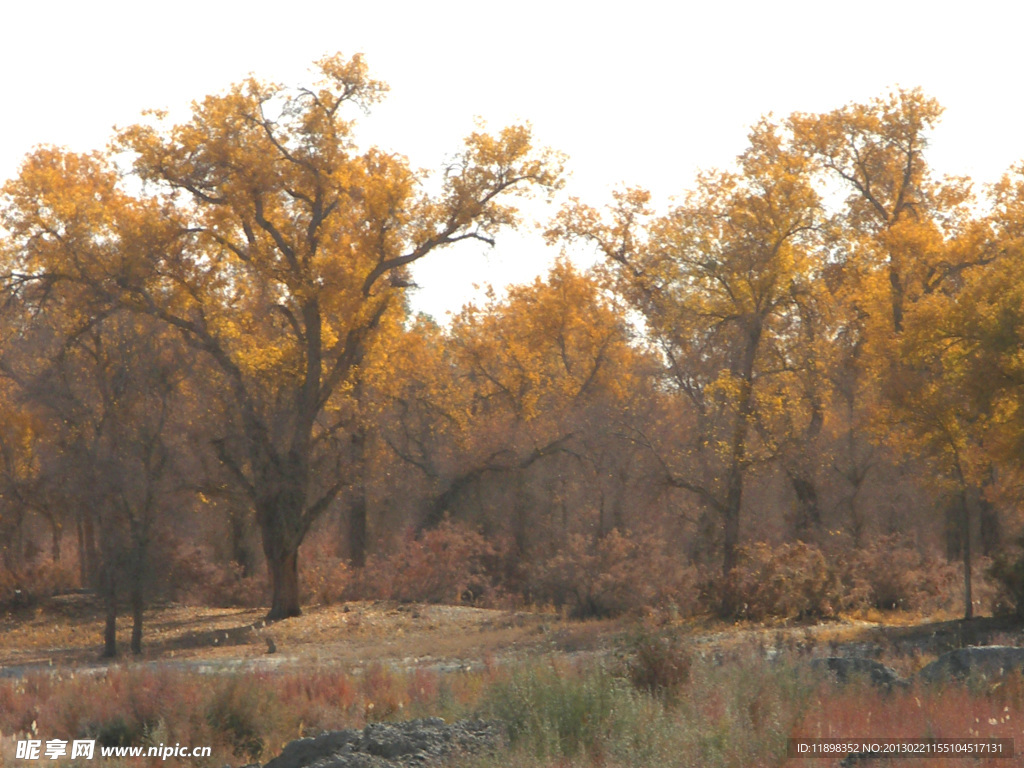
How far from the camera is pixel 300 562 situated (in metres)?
33.8

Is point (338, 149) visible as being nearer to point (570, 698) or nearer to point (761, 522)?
point (761, 522)

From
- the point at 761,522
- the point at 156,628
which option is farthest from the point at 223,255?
the point at 761,522

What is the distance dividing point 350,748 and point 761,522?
29173 mm

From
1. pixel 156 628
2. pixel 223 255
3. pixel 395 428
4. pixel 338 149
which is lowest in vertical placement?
pixel 156 628

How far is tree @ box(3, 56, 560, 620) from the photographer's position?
26.8m

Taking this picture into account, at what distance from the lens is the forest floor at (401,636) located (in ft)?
60.1

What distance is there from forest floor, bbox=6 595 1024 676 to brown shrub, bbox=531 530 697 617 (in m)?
0.98

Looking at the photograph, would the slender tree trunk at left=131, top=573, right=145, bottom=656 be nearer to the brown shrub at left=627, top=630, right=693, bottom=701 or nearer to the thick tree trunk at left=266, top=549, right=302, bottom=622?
the thick tree trunk at left=266, top=549, right=302, bottom=622

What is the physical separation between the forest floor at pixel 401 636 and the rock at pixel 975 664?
1561mm

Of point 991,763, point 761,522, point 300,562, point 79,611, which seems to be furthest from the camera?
point 761,522

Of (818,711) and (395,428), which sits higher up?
(395,428)

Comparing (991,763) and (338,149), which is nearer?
(991,763)

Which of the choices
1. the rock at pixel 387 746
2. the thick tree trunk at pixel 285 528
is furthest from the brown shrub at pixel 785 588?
the rock at pixel 387 746

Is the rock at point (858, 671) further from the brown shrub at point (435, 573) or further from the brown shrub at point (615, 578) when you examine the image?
the brown shrub at point (435, 573)
